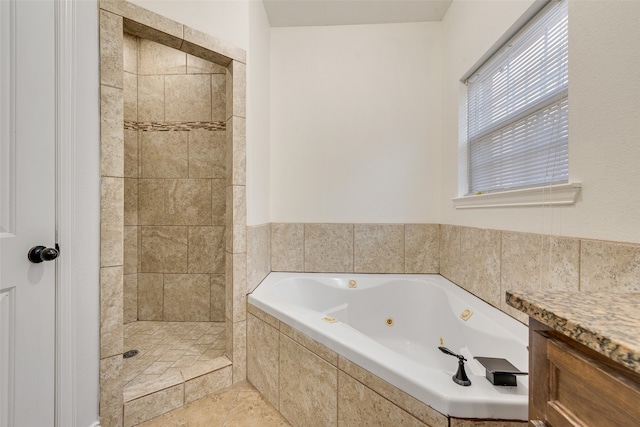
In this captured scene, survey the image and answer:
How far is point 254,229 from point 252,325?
60 centimetres

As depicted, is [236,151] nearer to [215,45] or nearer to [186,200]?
[215,45]

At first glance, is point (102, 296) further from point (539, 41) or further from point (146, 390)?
point (539, 41)

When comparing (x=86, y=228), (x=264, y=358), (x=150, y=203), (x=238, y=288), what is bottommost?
(x=264, y=358)

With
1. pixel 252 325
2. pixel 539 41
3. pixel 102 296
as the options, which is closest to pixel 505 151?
pixel 539 41

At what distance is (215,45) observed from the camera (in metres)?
1.58

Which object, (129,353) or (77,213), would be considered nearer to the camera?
(77,213)

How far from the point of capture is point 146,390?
1.38m

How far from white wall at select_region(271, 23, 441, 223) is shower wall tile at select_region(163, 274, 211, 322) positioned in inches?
37.6

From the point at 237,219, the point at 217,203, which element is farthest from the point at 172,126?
the point at 237,219

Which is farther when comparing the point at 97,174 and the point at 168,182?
the point at 168,182

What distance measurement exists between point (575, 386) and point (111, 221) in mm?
1652

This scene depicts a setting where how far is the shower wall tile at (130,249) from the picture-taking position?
2.29 meters

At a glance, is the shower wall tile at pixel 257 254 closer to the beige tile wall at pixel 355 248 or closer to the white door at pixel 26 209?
the beige tile wall at pixel 355 248

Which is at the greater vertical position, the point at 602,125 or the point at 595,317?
the point at 602,125
